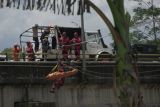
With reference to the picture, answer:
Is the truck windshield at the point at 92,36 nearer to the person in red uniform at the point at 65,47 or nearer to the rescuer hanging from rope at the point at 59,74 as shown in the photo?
the person in red uniform at the point at 65,47

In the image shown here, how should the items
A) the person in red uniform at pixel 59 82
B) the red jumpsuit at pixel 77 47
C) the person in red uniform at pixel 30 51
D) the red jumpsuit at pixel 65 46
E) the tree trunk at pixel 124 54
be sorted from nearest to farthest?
the tree trunk at pixel 124 54, the person in red uniform at pixel 59 82, the red jumpsuit at pixel 65 46, the person in red uniform at pixel 30 51, the red jumpsuit at pixel 77 47

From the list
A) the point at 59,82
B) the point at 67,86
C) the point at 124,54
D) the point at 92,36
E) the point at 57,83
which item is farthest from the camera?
the point at 92,36

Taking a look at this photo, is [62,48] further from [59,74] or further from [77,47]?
[59,74]

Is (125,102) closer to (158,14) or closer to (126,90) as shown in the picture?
(126,90)

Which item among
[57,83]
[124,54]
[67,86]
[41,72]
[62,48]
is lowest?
[67,86]

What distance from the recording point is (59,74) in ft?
63.7

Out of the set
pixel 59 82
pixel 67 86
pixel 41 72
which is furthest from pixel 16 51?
pixel 59 82

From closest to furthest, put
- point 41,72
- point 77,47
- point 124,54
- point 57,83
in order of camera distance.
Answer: point 124,54, point 57,83, point 41,72, point 77,47

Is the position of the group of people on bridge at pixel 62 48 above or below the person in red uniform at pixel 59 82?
above

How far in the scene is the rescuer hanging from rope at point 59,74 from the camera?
19469 millimetres

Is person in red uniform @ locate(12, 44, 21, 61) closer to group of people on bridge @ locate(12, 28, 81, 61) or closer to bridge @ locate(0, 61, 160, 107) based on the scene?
group of people on bridge @ locate(12, 28, 81, 61)

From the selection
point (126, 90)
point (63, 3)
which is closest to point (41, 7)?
point (63, 3)

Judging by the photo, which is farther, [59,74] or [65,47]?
[65,47]

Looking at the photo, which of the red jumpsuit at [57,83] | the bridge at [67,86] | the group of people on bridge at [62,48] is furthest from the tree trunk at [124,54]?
the group of people on bridge at [62,48]
